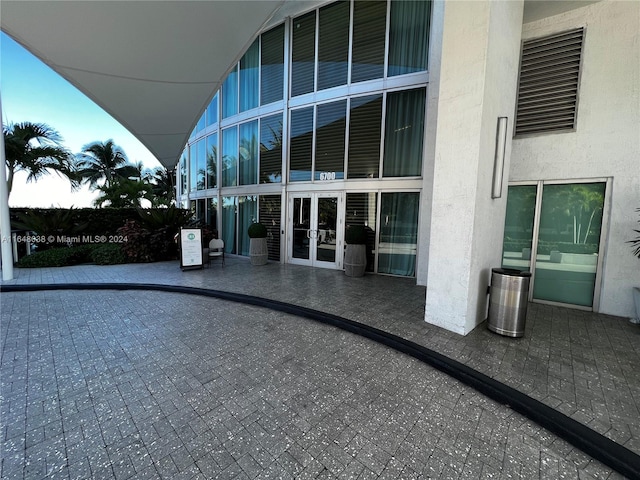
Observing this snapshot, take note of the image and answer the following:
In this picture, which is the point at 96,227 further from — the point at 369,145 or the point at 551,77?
the point at 551,77

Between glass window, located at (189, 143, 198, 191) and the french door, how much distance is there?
1259cm

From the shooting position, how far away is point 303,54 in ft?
28.5

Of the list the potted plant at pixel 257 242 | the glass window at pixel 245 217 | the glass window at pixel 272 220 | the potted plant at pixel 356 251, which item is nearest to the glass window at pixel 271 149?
the glass window at pixel 272 220

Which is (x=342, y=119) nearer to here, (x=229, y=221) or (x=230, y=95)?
(x=230, y=95)

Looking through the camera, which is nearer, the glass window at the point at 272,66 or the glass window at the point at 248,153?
the glass window at the point at 272,66

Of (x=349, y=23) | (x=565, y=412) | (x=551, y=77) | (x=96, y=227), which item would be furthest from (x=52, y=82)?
(x=565, y=412)

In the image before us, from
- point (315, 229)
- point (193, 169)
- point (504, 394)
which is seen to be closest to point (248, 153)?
point (315, 229)

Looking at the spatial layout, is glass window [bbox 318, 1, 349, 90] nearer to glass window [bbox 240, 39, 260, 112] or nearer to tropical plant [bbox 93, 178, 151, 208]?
glass window [bbox 240, 39, 260, 112]

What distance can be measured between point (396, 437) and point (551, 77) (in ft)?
21.3

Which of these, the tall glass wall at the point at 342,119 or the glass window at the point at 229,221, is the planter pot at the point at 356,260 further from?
the glass window at the point at 229,221

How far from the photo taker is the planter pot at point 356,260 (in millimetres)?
7195

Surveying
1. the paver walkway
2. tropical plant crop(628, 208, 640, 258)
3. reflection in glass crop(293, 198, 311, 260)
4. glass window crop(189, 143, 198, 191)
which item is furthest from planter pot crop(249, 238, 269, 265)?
tropical plant crop(628, 208, 640, 258)

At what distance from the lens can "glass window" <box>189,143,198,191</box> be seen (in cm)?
1320

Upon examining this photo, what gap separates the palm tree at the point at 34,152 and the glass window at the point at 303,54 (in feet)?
28.9
